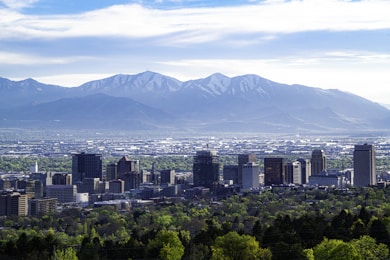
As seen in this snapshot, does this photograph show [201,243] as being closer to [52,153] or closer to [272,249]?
[272,249]

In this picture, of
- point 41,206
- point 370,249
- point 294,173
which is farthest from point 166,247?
point 294,173

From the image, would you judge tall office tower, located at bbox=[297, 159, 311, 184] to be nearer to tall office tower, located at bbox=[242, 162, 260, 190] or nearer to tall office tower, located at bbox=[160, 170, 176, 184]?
tall office tower, located at bbox=[242, 162, 260, 190]

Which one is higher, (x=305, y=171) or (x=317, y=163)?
(x=317, y=163)

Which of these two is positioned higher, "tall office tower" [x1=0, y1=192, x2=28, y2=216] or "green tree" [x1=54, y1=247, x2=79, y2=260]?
"green tree" [x1=54, y1=247, x2=79, y2=260]

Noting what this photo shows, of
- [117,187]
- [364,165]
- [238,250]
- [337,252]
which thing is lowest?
[117,187]

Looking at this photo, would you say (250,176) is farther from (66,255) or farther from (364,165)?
(66,255)

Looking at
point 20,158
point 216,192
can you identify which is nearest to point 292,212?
point 216,192

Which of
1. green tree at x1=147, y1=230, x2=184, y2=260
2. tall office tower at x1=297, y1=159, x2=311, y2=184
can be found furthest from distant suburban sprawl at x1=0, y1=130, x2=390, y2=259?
tall office tower at x1=297, y1=159, x2=311, y2=184
